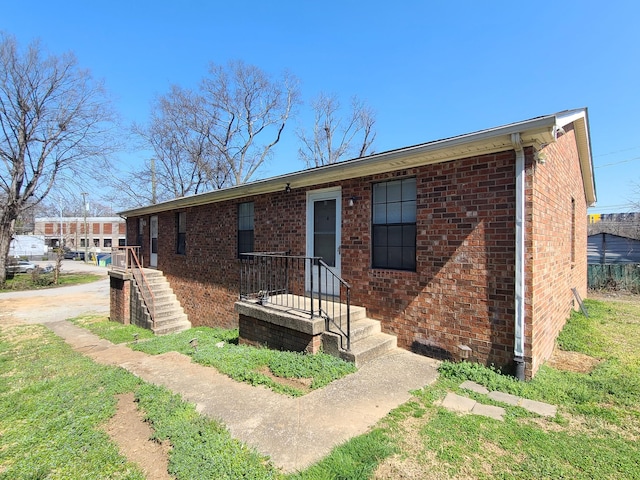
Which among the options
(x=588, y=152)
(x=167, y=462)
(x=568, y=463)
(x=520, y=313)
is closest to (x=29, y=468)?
(x=167, y=462)

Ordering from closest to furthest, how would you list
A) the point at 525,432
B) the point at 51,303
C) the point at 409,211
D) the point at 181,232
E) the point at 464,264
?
the point at 525,432 < the point at 464,264 < the point at 409,211 < the point at 181,232 < the point at 51,303

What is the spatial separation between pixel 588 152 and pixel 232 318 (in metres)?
10.1

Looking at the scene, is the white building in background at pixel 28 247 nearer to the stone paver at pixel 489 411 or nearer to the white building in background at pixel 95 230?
the white building in background at pixel 95 230

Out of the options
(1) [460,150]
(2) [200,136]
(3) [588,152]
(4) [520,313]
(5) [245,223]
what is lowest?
(4) [520,313]

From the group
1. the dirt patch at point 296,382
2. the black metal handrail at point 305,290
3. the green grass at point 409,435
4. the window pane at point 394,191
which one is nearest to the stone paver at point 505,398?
the green grass at point 409,435

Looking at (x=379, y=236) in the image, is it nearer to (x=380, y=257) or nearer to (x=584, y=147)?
(x=380, y=257)

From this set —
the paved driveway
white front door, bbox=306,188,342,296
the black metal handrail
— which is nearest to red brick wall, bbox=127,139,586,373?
white front door, bbox=306,188,342,296

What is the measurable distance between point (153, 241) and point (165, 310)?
151 inches

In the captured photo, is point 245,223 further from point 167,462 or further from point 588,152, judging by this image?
point 588,152

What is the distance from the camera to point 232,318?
8.74 metres

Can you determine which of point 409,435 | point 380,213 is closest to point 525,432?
point 409,435

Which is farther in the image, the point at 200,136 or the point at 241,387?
the point at 200,136

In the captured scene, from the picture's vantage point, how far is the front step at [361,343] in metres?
4.46

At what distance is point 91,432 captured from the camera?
3207 millimetres
